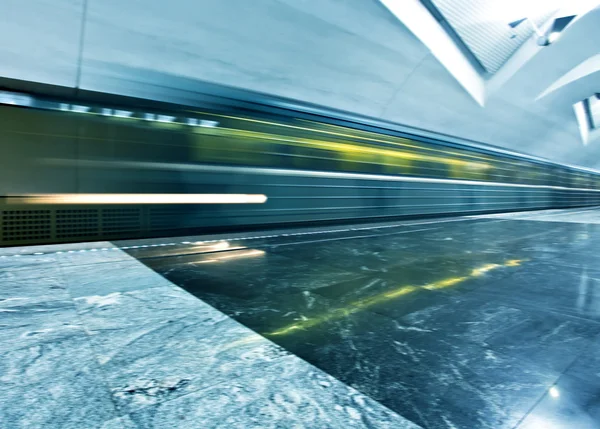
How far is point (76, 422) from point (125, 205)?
498cm

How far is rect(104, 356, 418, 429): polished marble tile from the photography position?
1342mm

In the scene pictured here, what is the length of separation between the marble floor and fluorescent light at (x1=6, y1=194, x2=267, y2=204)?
1.35 m

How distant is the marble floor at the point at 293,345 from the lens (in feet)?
4.66

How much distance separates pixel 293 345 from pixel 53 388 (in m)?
1.10

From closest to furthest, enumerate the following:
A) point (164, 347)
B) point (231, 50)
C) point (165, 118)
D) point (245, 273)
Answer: point (164, 347)
point (245, 273)
point (165, 118)
point (231, 50)

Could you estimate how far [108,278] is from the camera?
342 cm

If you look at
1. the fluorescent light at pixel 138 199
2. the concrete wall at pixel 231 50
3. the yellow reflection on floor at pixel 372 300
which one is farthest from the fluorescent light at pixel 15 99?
the yellow reflection on floor at pixel 372 300

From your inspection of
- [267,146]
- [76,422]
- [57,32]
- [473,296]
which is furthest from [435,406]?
[267,146]

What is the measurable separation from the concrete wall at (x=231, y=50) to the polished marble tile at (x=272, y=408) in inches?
212

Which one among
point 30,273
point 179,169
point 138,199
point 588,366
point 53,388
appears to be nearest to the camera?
point 53,388

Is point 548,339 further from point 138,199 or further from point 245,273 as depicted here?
point 138,199

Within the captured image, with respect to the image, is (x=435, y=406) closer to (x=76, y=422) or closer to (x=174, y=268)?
(x=76, y=422)

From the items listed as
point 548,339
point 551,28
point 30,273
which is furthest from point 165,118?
point 551,28

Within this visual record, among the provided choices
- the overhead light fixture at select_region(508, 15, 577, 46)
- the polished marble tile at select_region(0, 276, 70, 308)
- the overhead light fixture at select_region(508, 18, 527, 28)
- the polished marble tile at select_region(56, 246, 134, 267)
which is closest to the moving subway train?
the polished marble tile at select_region(56, 246, 134, 267)
